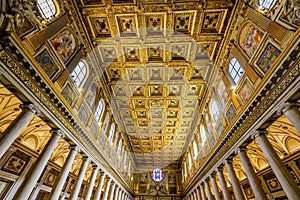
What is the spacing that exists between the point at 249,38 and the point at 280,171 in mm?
5402

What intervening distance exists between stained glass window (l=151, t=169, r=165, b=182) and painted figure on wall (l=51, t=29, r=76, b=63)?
21.9m

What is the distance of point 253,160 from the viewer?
476 inches

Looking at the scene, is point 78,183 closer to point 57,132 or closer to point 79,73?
point 57,132

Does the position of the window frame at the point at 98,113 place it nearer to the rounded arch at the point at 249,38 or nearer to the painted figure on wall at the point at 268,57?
the rounded arch at the point at 249,38

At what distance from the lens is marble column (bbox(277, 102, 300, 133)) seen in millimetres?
4598

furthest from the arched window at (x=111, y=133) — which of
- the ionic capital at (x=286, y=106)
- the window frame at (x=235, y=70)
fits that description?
the ionic capital at (x=286, y=106)

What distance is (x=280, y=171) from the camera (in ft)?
16.8

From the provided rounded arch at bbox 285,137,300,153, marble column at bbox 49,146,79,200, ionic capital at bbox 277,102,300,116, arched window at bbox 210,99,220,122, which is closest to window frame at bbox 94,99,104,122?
marble column at bbox 49,146,79,200

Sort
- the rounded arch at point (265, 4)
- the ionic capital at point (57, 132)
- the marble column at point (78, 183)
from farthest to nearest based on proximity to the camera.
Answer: the marble column at point (78, 183)
the ionic capital at point (57, 132)
the rounded arch at point (265, 4)

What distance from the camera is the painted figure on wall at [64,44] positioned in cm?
695

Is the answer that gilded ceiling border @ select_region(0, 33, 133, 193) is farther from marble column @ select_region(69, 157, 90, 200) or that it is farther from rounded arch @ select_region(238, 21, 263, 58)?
rounded arch @ select_region(238, 21, 263, 58)

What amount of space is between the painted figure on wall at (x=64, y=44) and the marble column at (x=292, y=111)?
8568mm

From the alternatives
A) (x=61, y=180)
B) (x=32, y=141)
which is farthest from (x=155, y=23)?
(x=32, y=141)

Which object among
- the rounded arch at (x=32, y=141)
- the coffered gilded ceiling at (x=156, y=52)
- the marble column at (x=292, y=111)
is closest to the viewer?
the marble column at (x=292, y=111)
